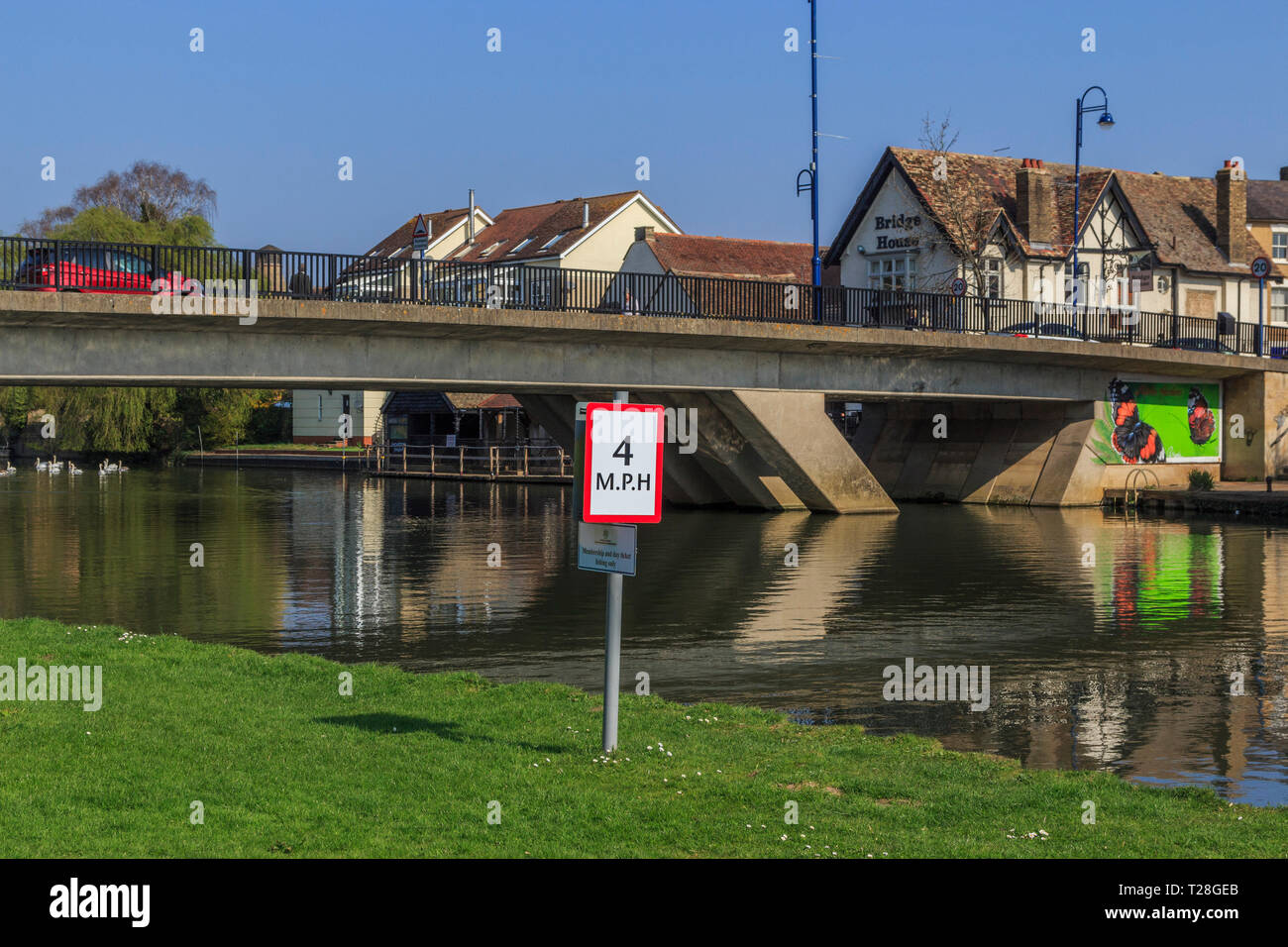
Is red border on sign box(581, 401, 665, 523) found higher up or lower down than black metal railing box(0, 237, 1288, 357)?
lower down

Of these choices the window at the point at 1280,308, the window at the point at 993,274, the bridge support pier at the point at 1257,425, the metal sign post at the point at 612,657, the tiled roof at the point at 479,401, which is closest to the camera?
the metal sign post at the point at 612,657

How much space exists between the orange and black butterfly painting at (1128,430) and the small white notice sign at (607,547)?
142 ft

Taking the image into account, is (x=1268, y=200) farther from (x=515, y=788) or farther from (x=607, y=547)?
(x=515, y=788)

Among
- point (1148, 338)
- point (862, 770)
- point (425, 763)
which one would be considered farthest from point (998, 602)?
point (1148, 338)

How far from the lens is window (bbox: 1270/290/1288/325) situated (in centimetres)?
7188

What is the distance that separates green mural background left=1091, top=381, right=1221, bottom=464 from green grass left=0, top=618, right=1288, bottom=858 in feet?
134

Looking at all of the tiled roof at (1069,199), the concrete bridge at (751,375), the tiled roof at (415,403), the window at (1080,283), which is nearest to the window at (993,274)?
the tiled roof at (1069,199)

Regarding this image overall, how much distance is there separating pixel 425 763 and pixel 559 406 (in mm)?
38633

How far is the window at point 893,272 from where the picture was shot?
65.4 metres

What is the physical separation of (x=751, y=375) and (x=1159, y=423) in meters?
18.8

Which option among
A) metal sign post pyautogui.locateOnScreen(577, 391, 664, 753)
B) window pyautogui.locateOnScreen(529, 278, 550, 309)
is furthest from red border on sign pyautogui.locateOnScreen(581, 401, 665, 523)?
window pyautogui.locateOnScreen(529, 278, 550, 309)

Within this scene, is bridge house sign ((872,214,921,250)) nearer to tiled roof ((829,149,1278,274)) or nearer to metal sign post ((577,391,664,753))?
tiled roof ((829,149,1278,274))

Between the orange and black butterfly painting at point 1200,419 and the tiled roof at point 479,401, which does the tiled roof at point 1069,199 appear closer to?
the orange and black butterfly painting at point 1200,419

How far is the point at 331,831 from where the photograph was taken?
8.81 metres
